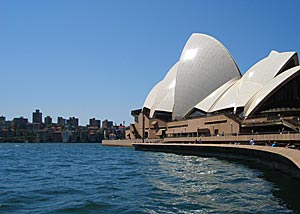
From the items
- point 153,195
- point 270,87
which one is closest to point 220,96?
point 270,87

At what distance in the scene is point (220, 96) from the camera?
48.5 meters

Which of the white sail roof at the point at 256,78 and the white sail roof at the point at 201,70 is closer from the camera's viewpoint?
the white sail roof at the point at 256,78

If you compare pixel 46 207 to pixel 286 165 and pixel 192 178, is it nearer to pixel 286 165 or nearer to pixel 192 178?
pixel 192 178

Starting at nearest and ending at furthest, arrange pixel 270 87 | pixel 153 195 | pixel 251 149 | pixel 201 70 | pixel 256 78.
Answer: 1. pixel 153 195
2. pixel 251 149
3. pixel 270 87
4. pixel 256 78
5. pixel 201 70

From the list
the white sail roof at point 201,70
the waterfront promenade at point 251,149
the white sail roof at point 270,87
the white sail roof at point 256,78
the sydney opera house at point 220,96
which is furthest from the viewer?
the white sail roof at point 201,70

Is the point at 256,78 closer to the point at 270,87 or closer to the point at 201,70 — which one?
the point at 270,87

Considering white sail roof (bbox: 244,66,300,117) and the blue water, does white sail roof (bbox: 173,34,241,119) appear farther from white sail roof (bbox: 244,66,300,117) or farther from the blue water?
the blue water

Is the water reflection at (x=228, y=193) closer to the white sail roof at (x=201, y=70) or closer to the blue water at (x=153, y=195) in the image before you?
the blue water at (x=153, y=195)

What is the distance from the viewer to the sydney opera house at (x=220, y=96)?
38253mm

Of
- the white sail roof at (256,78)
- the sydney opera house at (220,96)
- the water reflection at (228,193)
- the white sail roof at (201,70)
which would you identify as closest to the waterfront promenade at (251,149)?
the water reflection at (228,193)

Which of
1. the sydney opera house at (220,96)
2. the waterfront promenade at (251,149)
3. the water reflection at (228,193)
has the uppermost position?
the sydney opera house at (220,96)

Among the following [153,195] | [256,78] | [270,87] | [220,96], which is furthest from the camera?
[220,96]

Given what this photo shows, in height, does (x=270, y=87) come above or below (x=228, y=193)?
above

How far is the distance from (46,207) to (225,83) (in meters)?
44.0
